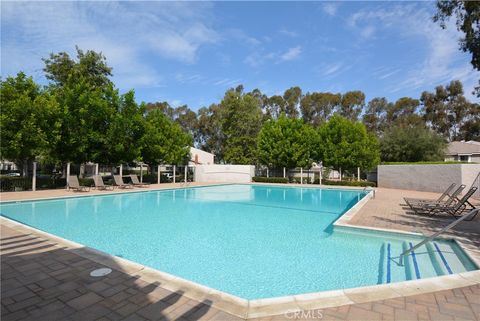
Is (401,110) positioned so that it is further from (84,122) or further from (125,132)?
(84,122)

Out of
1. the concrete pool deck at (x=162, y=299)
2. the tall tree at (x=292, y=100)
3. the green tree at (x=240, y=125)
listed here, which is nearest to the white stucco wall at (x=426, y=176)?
the concrete pool deck at (x=162, y=299)

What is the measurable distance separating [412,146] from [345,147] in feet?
28.1

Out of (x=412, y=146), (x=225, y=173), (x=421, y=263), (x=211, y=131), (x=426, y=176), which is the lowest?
(x=421, y=263)

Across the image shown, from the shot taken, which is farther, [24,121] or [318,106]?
[318,106]

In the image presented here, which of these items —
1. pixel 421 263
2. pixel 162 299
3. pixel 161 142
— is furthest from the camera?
pixel 161 142

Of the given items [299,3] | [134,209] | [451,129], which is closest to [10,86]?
[134,209]

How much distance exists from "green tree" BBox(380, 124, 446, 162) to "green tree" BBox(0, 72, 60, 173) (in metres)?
30.1

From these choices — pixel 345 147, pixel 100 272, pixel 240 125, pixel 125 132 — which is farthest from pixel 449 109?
pixel 100 272

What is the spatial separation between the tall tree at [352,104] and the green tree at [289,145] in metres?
21.0

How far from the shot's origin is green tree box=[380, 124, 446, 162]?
28.1 metres

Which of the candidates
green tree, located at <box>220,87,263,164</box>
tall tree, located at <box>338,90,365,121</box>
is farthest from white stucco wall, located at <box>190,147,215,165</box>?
tall tree, located at <box>338,90,365,121</box>

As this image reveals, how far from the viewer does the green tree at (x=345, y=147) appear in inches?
1003

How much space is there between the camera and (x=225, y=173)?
2997 cm

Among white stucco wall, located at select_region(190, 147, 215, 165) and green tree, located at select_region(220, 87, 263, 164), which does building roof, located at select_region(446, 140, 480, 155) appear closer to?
green tree, located at select_region(220, 87, 263, 164)
